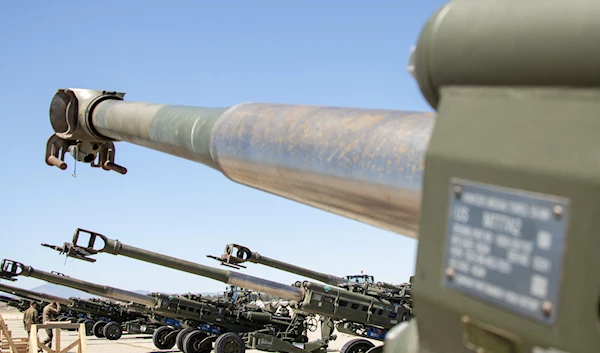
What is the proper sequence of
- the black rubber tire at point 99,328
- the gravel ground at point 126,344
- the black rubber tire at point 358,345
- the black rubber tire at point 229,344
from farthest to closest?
the black rubber tire at point 99,328
the gravel ground at point 126,344
the black rubber tire at point 229,344
the black rubber tire at point 358,345

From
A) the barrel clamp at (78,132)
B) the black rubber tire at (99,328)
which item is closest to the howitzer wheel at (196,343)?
the black rubber tire at (99,328)

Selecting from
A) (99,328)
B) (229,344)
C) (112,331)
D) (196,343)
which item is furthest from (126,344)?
(229,344)

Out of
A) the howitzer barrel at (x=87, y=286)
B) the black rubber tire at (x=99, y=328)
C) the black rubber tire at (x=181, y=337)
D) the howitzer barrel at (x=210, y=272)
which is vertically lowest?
the black rubber tire at (x=99, y=328)

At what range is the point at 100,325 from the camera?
1337 inches

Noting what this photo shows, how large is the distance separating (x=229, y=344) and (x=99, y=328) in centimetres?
1360

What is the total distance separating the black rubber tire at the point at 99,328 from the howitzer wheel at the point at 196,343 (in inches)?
433

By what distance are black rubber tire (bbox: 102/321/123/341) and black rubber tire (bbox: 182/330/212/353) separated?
9.52 metres

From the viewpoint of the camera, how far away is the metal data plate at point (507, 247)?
117cm

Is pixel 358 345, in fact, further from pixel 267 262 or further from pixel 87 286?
pixel 87 286

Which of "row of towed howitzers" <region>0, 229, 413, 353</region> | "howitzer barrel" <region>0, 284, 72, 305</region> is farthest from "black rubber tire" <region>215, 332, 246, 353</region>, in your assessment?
"howitzer barrel" <region>0, 284, 72, 305</region>

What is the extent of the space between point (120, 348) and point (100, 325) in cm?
702

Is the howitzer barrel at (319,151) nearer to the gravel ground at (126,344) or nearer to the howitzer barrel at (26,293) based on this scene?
the gravel ground at (126,344)

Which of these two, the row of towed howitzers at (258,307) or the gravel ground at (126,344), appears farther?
the gravel ground at (126,344)

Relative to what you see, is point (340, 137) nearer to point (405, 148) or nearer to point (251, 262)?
point (405, 148)
